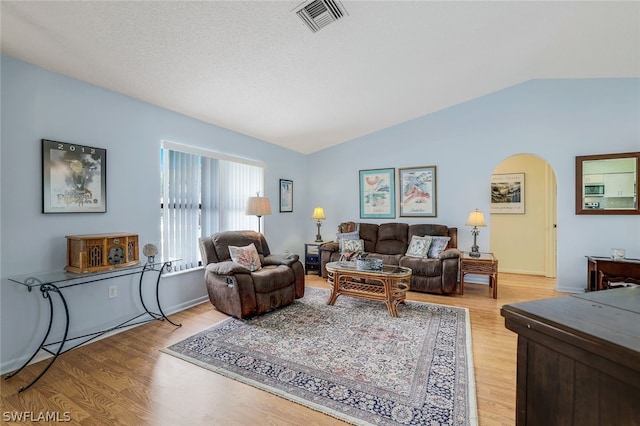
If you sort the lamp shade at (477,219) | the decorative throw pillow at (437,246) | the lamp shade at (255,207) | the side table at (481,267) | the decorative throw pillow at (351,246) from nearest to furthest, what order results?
the side table at (481,267) < the lamp shade at (255,207) < the lamp shade at (477,219) < the decorative throw pillow at (437,246) < the decorative throw pillow at (351,246)

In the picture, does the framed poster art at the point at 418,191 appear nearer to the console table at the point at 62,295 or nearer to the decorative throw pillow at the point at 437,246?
the decorative throw pillow at the point at 437,246

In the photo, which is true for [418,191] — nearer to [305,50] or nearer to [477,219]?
[477,219]

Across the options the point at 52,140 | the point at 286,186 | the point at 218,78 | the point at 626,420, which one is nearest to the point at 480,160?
the point at 286,186

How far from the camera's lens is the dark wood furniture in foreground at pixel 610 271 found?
3439 mm

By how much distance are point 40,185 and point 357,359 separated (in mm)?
2979

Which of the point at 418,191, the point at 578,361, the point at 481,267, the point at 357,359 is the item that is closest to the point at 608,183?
the point at 481,267

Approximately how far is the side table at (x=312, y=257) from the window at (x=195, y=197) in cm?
146

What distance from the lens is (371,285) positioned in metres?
3.52

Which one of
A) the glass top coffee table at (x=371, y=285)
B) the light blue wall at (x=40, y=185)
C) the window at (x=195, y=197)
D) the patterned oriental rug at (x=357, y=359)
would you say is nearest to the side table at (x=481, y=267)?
the patterned oriental rug at (x=357, y=359)

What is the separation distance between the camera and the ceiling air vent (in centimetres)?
210

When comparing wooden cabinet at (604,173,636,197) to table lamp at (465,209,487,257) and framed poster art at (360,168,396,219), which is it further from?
framed poster art at (360,168,396,219)

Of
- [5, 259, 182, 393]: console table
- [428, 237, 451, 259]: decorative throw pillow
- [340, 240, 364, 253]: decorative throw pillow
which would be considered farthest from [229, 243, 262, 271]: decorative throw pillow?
[428, 237, 451, 259]: decorative throw pillow

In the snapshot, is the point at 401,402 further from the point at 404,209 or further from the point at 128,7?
the point at 404,209

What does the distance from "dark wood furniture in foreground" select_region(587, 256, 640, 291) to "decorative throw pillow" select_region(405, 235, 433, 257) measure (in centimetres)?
202
